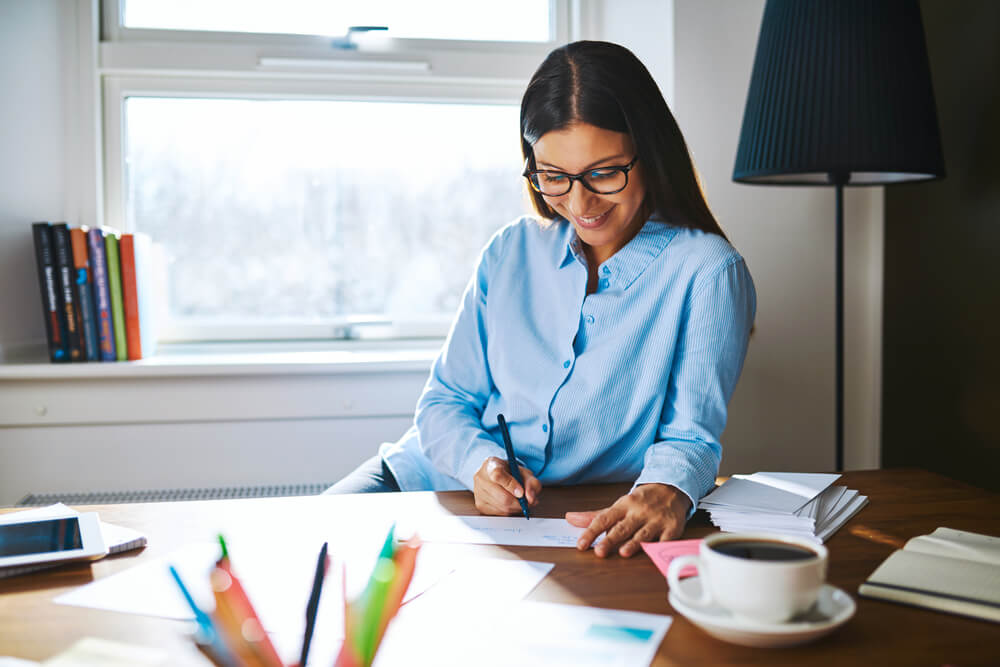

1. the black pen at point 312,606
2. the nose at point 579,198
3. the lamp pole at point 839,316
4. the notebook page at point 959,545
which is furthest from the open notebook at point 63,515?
the lamp pole at point 839,316

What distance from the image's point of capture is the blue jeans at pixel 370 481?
4.02 feet

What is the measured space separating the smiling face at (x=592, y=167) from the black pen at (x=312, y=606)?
65 centimetres

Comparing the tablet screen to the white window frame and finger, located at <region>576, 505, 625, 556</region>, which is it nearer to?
finger, located at <region>576, 505, 625, 556</region>

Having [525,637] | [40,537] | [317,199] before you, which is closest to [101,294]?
[317,199]

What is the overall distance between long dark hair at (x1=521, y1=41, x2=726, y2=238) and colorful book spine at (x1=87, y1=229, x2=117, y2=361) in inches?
47.1

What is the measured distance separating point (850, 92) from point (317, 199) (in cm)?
141

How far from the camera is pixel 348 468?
2.00m

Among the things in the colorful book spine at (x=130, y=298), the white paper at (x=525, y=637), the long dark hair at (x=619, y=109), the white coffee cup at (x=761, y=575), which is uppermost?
the long dark hair at (x=619, y=109)

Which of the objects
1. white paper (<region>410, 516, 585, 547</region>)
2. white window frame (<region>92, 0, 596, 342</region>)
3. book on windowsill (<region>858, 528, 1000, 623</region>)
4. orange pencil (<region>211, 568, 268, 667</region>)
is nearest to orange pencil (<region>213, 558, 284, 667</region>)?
orange pencil (<region>211, 568, 268, 667</region>)

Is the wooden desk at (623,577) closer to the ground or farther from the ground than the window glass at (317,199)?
closer to the ground

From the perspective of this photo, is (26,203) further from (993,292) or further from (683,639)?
(993,292)

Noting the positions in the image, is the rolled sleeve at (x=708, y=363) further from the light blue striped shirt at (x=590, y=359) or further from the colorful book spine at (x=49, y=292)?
the colorful book spine at (x=49, y=292)

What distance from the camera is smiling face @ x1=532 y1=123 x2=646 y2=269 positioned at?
1139mm

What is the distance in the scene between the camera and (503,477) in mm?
1026
